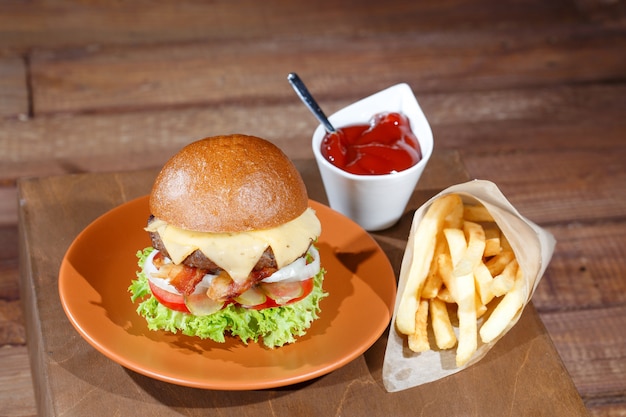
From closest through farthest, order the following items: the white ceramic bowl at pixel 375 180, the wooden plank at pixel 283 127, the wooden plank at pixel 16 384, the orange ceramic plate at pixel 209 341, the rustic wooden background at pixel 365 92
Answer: the orange ceramic plate at pixel 209 341 → the white ceramic bowl at pixel 375 180 → the wooden plank at pixel 16 384 → the rustic wooden background at pixel 365 92 → the wooden plank at pixel 283 127

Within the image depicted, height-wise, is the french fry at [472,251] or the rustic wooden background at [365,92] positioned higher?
the french fry at [472,251]

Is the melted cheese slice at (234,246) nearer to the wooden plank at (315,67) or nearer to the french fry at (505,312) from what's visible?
the french fry at (505,312)

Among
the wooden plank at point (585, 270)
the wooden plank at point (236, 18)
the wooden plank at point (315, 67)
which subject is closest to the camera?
the wooden plank at point (585, 270)

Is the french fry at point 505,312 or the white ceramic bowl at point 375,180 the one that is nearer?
the french fry at point 505,312

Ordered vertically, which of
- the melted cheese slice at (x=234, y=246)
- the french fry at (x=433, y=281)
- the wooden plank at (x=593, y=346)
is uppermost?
the melted cheese slice at (x=234, y=246)

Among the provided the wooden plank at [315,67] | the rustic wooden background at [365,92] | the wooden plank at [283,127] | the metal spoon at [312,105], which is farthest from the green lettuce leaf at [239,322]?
the wooden plank at [315,67]

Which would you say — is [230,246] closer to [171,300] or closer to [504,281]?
[171,300]

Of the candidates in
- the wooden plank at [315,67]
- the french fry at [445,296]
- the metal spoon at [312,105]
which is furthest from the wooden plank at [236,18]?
the french fry at [445,296]

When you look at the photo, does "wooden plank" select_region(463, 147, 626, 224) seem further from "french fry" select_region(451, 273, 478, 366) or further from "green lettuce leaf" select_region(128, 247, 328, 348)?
"green lettuce leaf" select_region(128, 247, 328, 348)
